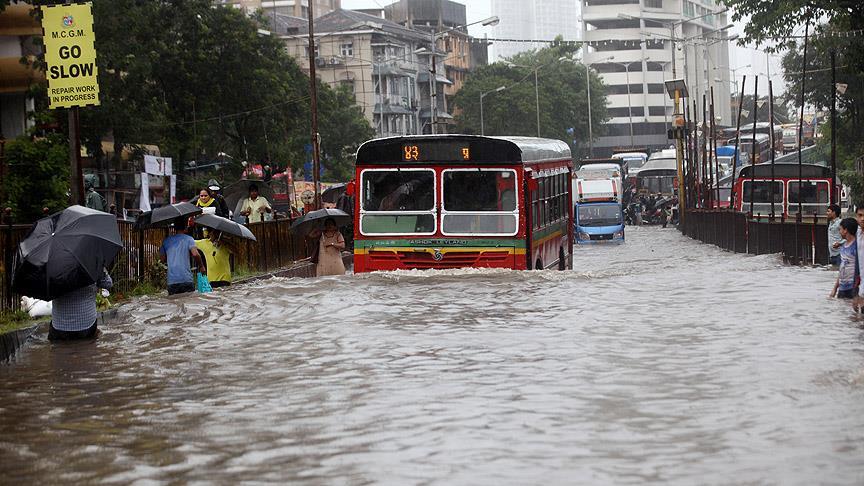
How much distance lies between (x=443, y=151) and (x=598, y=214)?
36.1 metres

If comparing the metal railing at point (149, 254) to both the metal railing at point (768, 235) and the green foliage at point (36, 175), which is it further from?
the metal railing at point (768, 235)

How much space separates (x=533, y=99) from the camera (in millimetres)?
118938

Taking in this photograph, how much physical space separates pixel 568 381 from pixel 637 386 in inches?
25.1

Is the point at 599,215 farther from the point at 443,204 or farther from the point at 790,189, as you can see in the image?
the point at 443,204

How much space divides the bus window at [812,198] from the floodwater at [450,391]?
23.2m

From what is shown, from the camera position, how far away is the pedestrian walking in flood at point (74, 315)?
15.1 metres

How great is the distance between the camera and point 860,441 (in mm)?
8609

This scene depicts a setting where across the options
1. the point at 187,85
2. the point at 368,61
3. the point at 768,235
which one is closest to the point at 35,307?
the point at 768,235

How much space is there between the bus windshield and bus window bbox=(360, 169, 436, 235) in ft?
117

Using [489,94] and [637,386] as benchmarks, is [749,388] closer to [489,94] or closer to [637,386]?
[637,386]

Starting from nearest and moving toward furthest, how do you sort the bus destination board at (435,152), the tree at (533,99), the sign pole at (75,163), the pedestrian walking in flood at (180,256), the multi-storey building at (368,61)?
the pedestrian walking in flood at (180,256) → the sign pole at (75,163) → the bus destination board at (435,152) → the multi-storey building at (368,61) → the tree at (533,99)

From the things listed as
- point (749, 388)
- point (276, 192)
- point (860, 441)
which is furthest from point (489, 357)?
point (276, 192)

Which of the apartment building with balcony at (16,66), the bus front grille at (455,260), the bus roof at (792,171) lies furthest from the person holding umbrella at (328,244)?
the bus roof at (792,171)

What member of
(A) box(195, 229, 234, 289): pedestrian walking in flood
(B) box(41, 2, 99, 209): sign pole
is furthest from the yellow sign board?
(A) box(195, 229, 234, 289): pedestrian walking in flood
